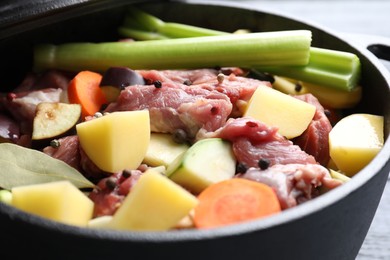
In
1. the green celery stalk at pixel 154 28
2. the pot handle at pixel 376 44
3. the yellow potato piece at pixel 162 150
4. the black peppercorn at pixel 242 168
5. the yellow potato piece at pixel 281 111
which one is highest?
the pot handle at pixel 376 44

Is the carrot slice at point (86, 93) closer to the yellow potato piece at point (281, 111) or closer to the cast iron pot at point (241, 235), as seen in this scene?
the cast iron pot at point (241, 235)

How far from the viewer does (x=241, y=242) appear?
62.1 inches

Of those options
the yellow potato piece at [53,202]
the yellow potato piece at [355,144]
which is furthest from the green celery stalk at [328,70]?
the yellow potato piece at [53,202]

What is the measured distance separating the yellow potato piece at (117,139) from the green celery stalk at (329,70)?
836 millimetres

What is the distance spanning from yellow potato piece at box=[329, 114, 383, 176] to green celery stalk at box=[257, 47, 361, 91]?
29 centimetres

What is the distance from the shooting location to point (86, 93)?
255 cm

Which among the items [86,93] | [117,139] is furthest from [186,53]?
[117,139]

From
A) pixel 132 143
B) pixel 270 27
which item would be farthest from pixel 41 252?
pixel 270 27

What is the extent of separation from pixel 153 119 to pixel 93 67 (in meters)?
0.65

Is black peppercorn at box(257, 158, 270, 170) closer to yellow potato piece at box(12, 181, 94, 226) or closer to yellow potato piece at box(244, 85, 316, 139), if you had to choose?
yellow potato piece at box(244, 85, 316, 139)

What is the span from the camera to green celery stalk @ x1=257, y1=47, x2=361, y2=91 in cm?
256

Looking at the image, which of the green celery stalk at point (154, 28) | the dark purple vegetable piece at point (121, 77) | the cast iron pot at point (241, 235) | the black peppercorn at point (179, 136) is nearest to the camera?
the cast iron pot at point (241, 235)

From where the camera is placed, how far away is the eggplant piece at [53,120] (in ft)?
7.73

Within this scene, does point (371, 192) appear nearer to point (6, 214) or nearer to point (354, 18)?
point (6, 214)
